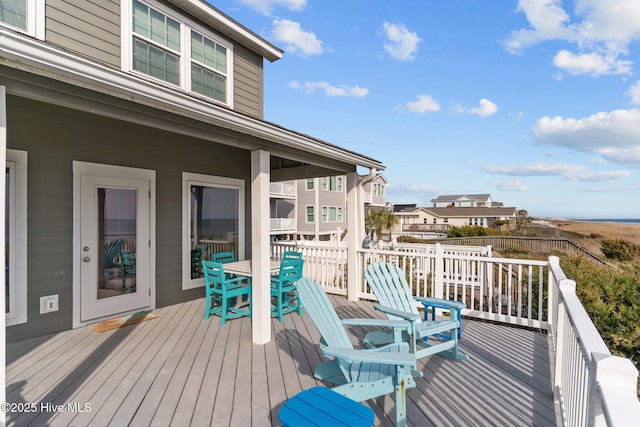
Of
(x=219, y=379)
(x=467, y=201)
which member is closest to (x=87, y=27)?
(x=219, y=379)

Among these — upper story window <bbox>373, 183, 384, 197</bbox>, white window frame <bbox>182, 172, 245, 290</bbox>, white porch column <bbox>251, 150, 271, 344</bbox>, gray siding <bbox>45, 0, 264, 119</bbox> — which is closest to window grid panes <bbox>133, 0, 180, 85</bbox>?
gray siding <bbox>45, 0, 264, 119</bbox>

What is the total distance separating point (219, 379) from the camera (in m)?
2.74

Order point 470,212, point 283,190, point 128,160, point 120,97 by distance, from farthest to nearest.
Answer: point 470,212, point 283,190, point 128,160, point 120,97

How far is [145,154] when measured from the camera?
4.63 meters

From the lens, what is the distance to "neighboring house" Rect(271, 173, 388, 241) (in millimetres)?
19266

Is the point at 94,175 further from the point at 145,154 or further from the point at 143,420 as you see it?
the point at 143,420

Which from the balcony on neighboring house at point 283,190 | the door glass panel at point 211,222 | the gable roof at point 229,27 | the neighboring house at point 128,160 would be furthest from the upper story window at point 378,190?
the door glass panel at point 211,222

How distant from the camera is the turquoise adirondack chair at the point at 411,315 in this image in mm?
2934

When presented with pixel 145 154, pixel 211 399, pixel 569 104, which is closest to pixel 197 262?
pixel 145 154

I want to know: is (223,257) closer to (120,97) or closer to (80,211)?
(80,211)

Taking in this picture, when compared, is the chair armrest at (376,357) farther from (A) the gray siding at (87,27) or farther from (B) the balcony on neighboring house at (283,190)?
(B) the balcony on neighboring house at (283,190)

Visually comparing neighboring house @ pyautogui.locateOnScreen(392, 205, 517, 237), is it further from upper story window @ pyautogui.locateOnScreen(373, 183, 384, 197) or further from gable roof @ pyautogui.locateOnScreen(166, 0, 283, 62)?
gable roof @ pyautogui.locateOnScreen(166, 0, 283, 62)

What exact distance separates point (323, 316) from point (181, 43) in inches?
193

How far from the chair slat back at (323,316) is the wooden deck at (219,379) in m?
0.52
